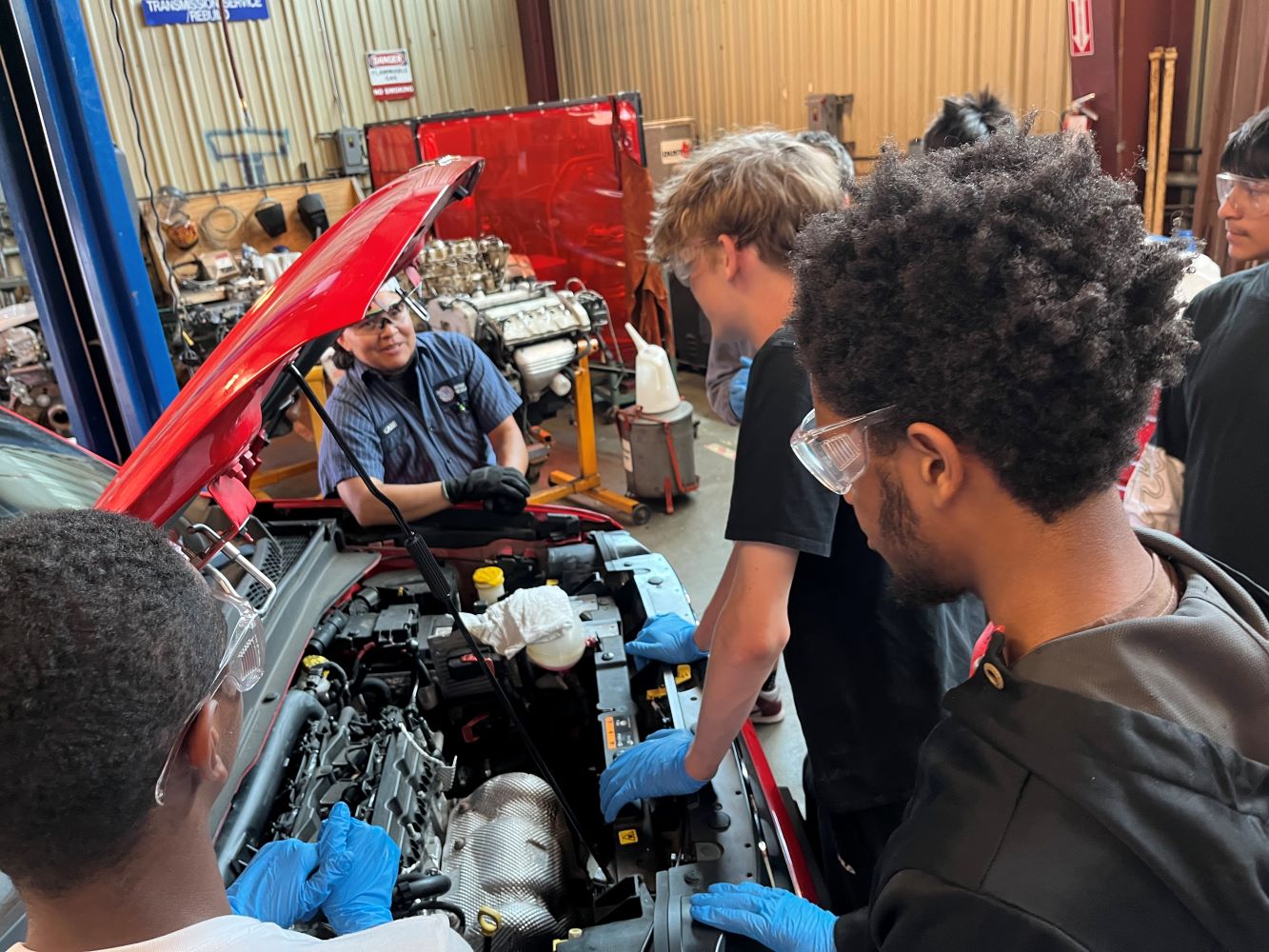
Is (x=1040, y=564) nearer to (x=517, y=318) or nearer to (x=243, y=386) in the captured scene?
(x=243, y=386)

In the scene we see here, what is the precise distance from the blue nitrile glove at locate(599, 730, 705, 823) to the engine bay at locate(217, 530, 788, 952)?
6cm

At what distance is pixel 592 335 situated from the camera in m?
5.09

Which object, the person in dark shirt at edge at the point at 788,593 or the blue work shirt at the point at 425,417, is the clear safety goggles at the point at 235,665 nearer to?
the person in dark shirt at edge at the point at 788,593

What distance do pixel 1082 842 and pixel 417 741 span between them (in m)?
1.48

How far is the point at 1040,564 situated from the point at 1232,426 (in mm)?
1350

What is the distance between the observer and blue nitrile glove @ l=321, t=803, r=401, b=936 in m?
1.29

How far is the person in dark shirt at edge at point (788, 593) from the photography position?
1.31 m

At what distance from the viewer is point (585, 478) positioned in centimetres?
530

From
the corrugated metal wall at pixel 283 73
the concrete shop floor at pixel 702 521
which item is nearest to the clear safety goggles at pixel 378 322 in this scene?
the concrete shop floor at pixel 702 521

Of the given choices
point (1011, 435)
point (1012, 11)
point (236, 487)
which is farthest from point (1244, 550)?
point (1012, 11)

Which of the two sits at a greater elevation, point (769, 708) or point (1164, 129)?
point (1164, 129)

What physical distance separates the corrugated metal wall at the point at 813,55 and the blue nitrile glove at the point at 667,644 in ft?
12.7

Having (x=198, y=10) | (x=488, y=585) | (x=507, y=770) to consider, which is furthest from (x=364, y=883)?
(x=198, y=10)

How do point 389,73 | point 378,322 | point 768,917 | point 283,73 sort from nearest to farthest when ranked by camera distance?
point 768,917 → point 378,322 → point 283,73 → point 389,73
